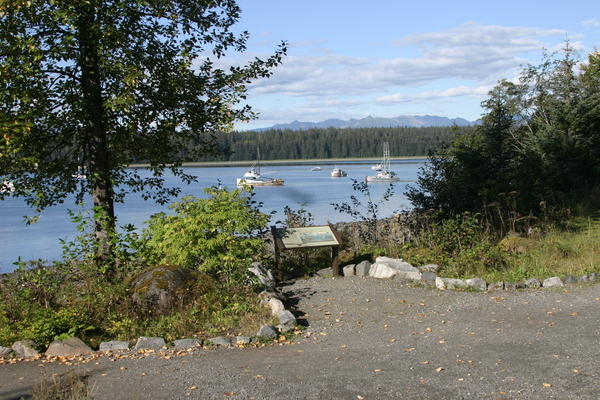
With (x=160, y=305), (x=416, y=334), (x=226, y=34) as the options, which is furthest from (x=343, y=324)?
(x=226, y=34)

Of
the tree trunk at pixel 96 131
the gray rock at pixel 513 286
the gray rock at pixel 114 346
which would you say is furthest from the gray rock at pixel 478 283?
the tree trunk at pixel 96 131

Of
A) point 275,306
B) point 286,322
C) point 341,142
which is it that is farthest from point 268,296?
point 341,142

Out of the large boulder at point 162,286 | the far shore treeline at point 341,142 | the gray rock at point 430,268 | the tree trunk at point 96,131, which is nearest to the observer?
the large boulder at point 162,286

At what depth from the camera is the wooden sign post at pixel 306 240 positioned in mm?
9086

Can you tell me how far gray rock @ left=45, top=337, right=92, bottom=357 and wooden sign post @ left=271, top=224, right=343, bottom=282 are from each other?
12.3 feet

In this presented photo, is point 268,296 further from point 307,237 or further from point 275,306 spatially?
point 307,237

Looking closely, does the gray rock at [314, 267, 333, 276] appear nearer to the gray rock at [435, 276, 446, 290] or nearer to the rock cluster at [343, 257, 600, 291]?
the rock cluster at [343, 257, 600, 291]

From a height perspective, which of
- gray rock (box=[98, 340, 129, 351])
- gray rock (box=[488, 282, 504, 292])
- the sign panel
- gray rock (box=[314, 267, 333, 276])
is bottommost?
gray rock (box=[314, 267, 333, 276])

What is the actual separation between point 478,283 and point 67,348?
5.54m

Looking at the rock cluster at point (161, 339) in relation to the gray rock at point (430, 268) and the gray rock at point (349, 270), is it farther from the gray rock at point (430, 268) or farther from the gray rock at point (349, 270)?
the gray rock at point (430, 268)

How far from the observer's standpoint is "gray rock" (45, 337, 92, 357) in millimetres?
5641

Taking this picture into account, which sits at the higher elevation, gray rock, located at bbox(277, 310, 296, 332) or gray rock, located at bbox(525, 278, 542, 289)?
gray rock, located at bbox(277, 310, 296, 332)

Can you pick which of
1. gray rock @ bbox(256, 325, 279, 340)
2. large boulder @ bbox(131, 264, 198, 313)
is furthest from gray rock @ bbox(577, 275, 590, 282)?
large boulder @ bbox(131, 264, 198, 313)

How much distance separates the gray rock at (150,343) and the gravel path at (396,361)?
0.32 metres
